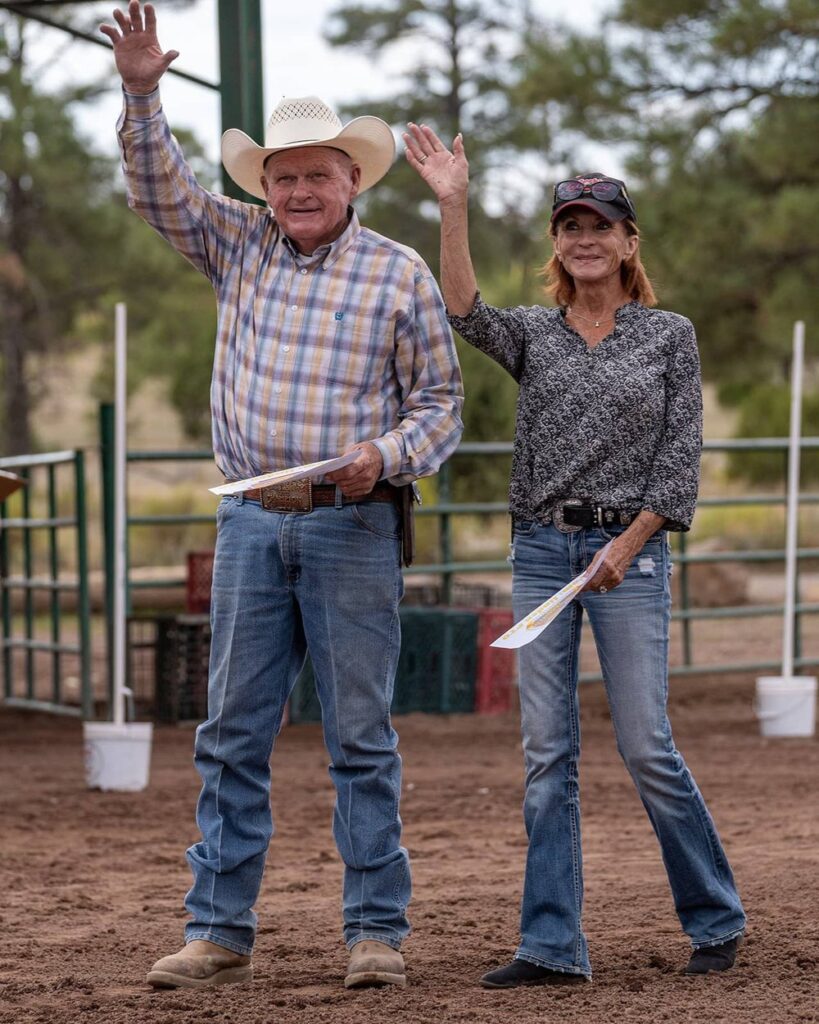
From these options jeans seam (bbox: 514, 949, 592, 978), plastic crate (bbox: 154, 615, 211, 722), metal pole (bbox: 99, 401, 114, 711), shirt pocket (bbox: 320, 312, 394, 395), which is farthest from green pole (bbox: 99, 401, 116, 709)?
jeans seam (bbox: 514, 949, 592, 978)

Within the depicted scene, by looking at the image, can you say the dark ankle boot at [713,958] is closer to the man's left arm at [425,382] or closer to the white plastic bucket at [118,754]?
the man's left arm at [425,382]

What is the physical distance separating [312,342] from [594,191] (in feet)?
2.41

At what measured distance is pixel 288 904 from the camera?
4906 mm

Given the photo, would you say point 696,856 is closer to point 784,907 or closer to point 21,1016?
point 784,907

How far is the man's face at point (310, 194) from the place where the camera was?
3.81 metres

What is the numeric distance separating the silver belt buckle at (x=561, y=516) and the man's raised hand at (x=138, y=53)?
1351 millimetres

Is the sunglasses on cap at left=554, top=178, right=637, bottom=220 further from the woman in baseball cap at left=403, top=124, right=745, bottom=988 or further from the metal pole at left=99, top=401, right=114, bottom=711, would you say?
the metal pole at left=99, top=401, right=114, bottom=711

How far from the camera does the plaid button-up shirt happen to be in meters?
3.76

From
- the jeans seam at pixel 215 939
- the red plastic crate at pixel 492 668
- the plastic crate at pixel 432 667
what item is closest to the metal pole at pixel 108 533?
the plastic crate at pixel 432 667

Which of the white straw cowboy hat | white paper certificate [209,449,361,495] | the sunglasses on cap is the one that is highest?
the white straw cowboy hat

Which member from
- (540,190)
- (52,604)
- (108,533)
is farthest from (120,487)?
(540,190)

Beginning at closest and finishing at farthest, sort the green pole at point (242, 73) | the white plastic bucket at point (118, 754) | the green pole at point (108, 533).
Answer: the white plastic bucket at point (118, 754) < the green pole at point (242, 73) < the green pole at point (108, 533)

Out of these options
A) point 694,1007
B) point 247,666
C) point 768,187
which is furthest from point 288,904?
point 768,187

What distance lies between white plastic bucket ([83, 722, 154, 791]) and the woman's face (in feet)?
12.9
